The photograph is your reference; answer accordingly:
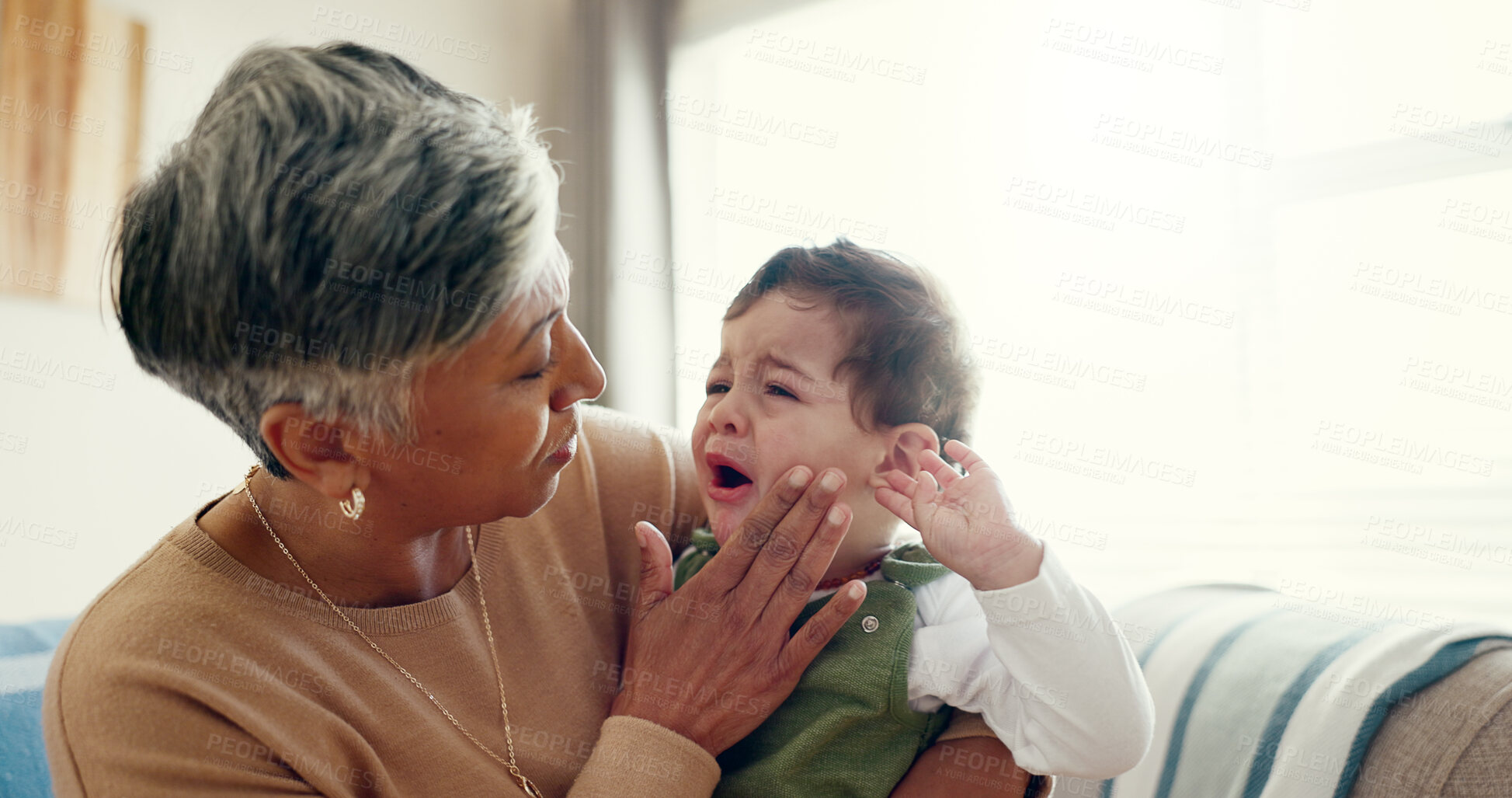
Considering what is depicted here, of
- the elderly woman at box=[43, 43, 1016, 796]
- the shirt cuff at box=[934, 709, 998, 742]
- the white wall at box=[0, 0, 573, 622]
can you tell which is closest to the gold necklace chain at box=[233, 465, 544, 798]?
the elderly woman at box=[43, 43, 1016, 796]

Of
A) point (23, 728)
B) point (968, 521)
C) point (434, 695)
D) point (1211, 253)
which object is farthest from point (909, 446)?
point (23, 728)

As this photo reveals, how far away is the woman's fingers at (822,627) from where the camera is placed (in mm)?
1111

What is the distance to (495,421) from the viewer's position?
1007 millimetres

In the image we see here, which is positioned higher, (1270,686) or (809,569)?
(809,569)

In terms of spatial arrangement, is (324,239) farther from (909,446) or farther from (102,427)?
(102,427)

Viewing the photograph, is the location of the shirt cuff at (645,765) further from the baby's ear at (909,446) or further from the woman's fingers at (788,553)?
the baby's ear at (909,446)

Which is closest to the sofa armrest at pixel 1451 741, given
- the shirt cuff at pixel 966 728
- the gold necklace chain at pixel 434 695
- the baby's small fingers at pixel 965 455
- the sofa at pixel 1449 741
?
the sofa at pixel 1449 741

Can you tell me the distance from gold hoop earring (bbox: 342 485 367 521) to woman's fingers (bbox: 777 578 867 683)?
1.77 ft

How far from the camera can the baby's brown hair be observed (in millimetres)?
1319

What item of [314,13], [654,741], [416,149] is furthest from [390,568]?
[314,13]

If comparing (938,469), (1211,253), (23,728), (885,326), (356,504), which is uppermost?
(1211,253)

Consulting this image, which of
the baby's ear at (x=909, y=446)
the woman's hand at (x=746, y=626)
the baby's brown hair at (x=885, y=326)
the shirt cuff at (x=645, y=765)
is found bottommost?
the shirt cuff at (x=645, y=765)

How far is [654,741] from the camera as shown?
41.4 inches

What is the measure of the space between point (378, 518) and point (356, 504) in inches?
1.8
